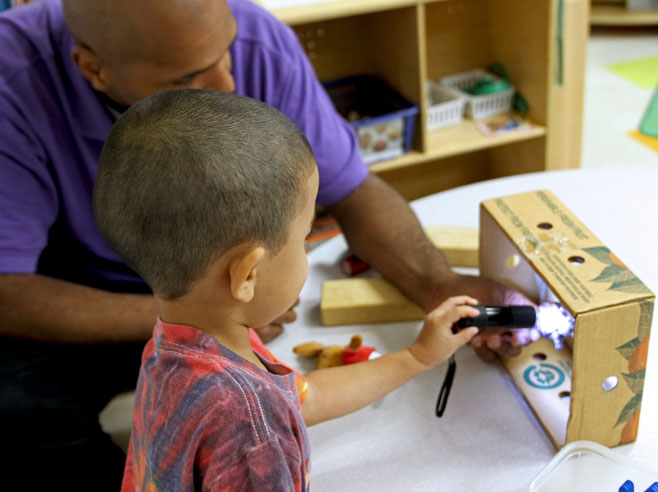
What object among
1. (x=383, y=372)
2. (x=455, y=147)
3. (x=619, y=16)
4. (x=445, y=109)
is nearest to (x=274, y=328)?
(x=383, y=372)

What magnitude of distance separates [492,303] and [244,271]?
0.44m

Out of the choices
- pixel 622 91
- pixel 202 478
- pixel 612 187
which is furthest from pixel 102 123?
pixel 622 91

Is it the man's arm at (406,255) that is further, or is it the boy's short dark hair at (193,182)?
the man's arm at (406,255)

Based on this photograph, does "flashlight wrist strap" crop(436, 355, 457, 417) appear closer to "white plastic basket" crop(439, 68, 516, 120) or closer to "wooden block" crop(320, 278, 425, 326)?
"wooden block" crop(320, 278, 425, 326)

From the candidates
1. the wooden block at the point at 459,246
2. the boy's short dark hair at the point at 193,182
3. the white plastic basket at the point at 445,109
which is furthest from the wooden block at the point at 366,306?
the white plastic basket at the point at 445,109

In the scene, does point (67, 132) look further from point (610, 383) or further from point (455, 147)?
point (455, 147)

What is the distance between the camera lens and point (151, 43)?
834 mm

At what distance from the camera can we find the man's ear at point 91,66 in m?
0.91

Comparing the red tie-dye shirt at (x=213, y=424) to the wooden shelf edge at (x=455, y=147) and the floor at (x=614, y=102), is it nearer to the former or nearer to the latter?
the wooden shelf edge at (x=455, y=147)

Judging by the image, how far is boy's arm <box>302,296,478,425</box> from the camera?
0.79m

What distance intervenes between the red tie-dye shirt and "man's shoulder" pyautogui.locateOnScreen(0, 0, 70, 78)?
0.62 m

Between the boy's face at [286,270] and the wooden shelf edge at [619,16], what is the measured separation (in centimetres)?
375

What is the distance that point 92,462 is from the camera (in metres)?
0.96

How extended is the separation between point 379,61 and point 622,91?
5.45 feet
